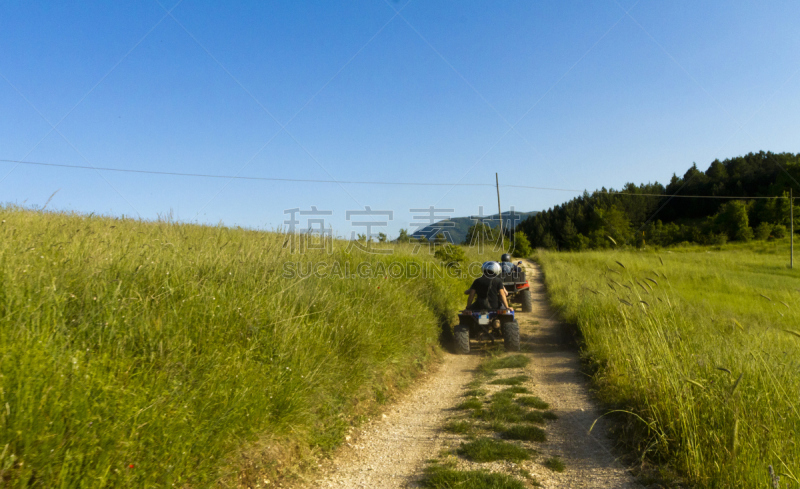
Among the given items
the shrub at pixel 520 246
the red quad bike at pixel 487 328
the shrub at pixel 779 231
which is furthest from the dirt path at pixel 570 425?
the shrub at pixel 779 231

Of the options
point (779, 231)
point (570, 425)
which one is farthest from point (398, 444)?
point (779, 231)

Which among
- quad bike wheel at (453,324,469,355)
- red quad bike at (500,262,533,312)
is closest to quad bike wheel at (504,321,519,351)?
quad bike wheel at (453,324,469,355)

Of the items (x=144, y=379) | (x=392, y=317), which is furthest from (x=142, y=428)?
(x=392, y=317)

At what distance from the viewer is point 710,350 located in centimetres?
437

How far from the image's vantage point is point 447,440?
158 inches

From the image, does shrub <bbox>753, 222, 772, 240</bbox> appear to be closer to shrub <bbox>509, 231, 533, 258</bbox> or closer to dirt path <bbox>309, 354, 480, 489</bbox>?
shrub <bbox>509, 231, 533, 258</bbox>

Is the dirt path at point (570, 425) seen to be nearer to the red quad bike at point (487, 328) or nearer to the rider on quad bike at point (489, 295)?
the red quad bike at point (487, 328)

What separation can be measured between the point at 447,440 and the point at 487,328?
4632mm

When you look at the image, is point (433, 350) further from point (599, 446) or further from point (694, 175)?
point (694, 175)

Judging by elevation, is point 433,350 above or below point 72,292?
below

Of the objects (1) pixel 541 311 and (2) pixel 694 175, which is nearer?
(1) pixel 541 311

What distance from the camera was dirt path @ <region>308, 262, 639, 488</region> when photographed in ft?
10.8

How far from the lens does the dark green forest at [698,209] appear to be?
45.5 metres

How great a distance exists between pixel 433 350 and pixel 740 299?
10.6m
